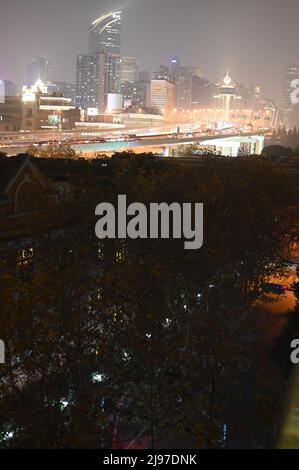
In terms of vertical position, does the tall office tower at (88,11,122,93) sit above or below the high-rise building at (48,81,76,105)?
above

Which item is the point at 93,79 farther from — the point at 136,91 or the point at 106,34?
the point at 106,34

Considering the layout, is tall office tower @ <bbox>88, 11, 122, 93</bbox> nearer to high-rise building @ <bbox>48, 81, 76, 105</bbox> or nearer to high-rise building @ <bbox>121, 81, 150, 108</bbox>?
high-rise building @ <bbox>48, 81, 76, 105</bbox>

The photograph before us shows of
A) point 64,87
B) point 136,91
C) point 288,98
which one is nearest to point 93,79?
point 136,91

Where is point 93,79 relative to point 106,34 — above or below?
below

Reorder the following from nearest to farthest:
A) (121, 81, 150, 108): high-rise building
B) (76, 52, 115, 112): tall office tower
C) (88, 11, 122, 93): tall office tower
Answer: (76, 52, 115, 112): tall office tower → (121, 81, 150, 108): high-rise building → (88, 11, 122, 93): tall office tower

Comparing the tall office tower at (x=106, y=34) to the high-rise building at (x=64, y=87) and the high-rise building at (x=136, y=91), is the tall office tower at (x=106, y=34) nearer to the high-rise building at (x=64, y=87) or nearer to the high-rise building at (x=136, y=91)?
the high-rise building at (x=64, y=87)

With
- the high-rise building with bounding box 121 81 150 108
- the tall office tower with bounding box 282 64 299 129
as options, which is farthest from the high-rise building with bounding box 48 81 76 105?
the tall office tower with bounding box 282 64 299 129

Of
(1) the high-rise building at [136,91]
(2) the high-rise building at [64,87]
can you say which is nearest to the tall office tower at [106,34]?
(2) the high-rise building at [64,87]
